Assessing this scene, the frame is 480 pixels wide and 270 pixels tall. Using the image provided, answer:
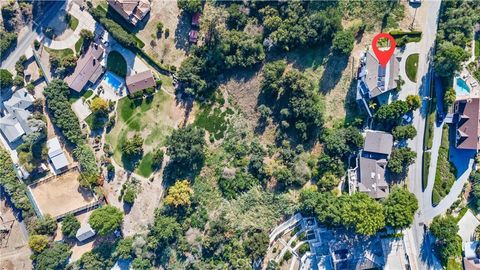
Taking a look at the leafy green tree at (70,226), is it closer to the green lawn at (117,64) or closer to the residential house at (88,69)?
the residential house at (88,69)

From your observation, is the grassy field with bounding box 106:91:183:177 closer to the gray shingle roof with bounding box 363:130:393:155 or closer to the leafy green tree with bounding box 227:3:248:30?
the leafy green tree with bounding box 227:3:248:30

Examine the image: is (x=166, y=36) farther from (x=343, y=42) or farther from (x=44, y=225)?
(x=44, y=225)

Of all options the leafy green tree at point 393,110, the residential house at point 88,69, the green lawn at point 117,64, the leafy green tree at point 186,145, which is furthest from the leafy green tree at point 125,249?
the leafy green tree at point 393,110

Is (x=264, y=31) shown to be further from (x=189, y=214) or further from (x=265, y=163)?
(x=189, y=214)

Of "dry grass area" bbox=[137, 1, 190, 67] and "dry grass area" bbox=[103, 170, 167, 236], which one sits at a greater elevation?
"dry grass area" bbox=[137, 1, 190, 67]

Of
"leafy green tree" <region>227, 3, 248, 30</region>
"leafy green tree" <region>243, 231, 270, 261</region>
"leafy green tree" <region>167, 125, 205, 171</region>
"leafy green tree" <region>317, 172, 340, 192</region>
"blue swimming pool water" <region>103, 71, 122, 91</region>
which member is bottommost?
"leafy green tree" <region>243, 231, 270, 261</region>

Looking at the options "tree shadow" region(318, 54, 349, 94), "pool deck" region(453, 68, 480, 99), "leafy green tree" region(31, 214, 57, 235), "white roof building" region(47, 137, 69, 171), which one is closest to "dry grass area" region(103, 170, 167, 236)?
"white roof building" region(47, 137, 69, 171)
